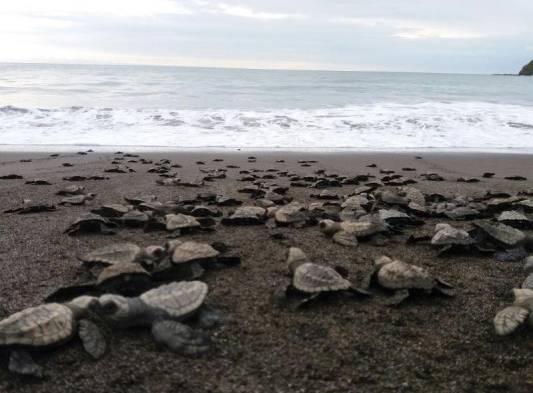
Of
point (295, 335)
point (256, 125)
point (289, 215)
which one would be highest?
point (256, 125)

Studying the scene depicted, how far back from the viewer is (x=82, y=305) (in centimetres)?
242

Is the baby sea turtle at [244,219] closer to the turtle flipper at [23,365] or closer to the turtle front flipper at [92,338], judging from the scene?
the turtle front flipper at [92,338]

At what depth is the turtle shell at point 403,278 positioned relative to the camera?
295 centimetres

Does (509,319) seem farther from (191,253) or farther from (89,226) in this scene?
(89,226)

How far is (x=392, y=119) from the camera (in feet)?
52.2

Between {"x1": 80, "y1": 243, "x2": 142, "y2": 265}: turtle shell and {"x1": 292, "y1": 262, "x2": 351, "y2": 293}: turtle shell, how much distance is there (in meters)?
1.04

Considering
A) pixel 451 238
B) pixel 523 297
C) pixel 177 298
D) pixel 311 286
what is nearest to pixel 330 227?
pixel 451 238

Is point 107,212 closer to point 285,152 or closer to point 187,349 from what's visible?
point 187,349

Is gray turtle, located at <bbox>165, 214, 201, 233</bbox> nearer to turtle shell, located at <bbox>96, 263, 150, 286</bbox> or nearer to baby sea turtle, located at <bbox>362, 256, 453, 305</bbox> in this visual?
turtle shell, located at <bbox>96, 263, 150, 286</bbox>

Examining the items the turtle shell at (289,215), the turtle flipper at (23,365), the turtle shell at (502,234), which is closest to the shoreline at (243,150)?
the turtle shell at (289,215)

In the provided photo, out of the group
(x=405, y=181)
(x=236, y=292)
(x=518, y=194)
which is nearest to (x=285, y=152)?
(x=405, y=181)

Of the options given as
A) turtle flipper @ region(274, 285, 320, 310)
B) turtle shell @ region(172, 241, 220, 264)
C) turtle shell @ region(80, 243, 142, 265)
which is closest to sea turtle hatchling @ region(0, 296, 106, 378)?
turtle shell @ region(80, 243, 142, 265)

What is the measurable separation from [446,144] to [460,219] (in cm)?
853

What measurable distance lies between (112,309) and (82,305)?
15 centimetres
